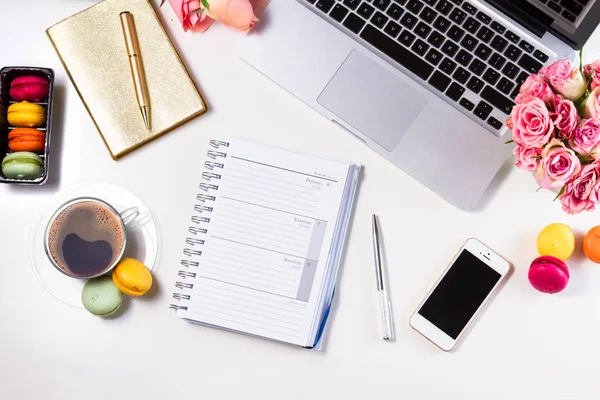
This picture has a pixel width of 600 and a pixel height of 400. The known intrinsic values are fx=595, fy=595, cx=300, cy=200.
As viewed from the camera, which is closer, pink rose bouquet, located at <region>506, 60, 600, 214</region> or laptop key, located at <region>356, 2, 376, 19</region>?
pink rose bouquet, located at <region>506, 60, 600, 214</region>

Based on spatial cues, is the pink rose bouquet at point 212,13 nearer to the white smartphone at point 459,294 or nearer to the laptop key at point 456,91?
the laptop key at point 456,91

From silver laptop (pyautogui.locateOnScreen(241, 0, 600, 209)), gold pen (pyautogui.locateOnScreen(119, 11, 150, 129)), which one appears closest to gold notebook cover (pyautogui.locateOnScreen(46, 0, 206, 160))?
gold pen (pyautogui.locateOnScreen(119, 11, 150, 129))

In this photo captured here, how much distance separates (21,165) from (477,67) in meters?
0.61

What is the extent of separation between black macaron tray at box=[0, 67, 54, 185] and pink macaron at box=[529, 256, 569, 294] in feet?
2.14

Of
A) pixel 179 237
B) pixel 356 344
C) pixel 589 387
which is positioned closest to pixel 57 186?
pixel 179 237

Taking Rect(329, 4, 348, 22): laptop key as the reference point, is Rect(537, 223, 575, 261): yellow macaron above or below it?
below

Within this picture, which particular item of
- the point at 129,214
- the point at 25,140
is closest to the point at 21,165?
the point at 25,140

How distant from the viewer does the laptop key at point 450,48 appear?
0.81 metres

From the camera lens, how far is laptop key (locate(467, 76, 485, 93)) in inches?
31.5

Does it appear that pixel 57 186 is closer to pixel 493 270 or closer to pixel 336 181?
pixel 336 181

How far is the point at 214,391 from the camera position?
0.80 metres

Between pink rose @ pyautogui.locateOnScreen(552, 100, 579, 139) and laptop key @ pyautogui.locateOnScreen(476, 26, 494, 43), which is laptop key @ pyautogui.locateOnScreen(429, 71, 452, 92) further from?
pink rose @ pyautogui.locateOnScreen(552, 100, 579, 139)

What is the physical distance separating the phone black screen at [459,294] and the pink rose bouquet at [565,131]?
17 centimetres

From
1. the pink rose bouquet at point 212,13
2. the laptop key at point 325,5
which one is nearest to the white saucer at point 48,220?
the pink rose bouquet at point 212,13
